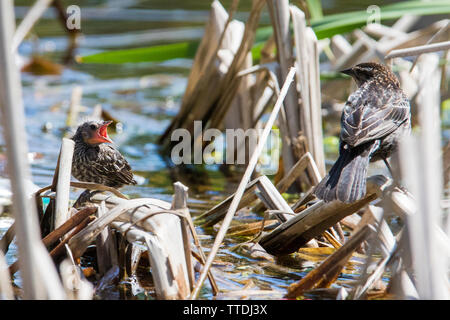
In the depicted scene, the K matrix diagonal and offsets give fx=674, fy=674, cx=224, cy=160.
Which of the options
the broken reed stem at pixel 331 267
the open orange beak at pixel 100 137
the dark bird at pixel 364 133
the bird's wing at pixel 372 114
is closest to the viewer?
the broken reed stem at pixel 331 267

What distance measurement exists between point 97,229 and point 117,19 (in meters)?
9.21

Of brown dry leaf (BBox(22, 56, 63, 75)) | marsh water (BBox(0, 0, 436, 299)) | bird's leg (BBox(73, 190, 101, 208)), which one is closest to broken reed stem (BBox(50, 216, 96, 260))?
marsh water (BBox(0, 0, 436, 299))

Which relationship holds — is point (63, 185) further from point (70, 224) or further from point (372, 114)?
point (372, 114)

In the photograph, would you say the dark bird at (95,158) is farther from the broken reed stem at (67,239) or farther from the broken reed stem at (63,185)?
the broken reed stem at (67,239)

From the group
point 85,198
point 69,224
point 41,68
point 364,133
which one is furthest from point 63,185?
point 41,68

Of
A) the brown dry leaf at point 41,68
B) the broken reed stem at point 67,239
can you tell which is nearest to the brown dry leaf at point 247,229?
the broken reed stem at point 67,239

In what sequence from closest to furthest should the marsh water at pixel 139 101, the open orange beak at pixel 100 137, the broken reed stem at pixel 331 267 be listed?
1. the broken reed stem at pixel 331 267
2. the marsh water at pixel 139 101
3. the open orange beak at pixel 100 137

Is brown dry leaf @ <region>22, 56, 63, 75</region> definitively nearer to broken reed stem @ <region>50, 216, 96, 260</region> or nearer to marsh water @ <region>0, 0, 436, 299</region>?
marsh water @ <region>0, 0, 436, 299</region>

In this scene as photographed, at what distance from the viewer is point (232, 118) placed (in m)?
6.45

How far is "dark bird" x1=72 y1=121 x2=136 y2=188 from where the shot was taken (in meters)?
4.56

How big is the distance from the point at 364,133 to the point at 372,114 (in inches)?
9.3

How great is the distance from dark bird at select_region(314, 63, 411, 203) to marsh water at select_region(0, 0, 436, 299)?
0.55 m

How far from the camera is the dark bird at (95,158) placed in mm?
4562
